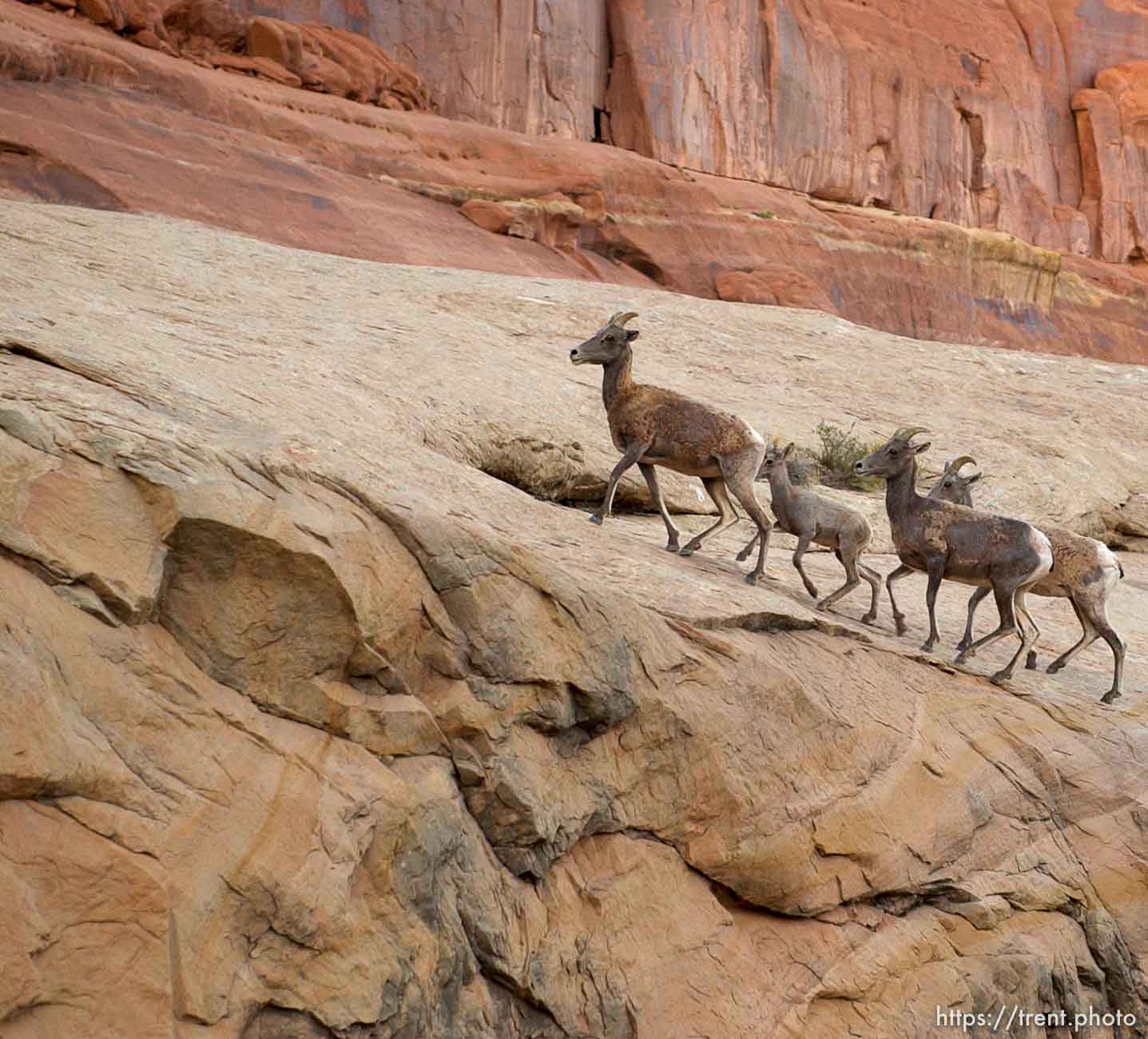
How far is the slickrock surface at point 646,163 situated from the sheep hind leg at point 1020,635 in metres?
16.4

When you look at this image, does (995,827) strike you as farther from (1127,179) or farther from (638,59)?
(1127,179)

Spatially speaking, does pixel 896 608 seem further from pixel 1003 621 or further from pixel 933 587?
pixel 1003 621

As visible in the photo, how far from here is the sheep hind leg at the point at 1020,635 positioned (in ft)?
30.5

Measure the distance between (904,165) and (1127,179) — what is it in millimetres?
10820

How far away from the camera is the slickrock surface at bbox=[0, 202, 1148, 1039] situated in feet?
17.7

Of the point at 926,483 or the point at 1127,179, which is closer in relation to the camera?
the point at 926,483

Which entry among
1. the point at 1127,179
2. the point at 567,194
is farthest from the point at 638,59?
the point at 1127,179

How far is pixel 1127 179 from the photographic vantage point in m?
52.3

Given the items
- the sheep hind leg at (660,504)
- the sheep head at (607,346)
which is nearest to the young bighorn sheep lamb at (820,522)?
the sheep hind leg at (660,504)

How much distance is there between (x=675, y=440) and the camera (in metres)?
9.83

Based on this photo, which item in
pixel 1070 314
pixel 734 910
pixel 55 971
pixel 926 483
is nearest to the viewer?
pixel 55 971

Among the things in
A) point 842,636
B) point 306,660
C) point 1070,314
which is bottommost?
point 1070,314

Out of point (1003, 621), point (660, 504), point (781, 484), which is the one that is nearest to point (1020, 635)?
point (1003, 621)

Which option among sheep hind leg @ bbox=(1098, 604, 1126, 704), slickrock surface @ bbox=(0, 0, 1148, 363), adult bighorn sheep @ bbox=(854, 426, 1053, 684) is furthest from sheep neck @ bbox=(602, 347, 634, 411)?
slickrock surface @ bbox=(0, 0, 1148, 363)
